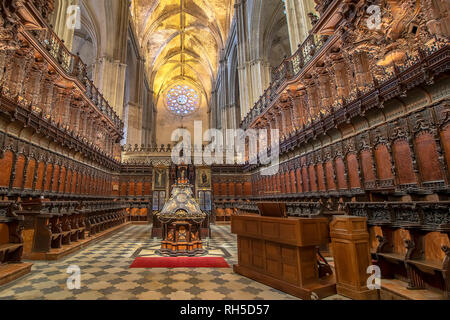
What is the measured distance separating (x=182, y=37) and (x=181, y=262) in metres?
34.7

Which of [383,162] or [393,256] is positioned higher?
[383,162]

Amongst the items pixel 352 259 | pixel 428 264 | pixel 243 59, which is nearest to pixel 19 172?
pixel 352 259

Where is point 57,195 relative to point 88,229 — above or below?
above

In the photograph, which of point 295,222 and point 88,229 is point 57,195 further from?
point 295,222

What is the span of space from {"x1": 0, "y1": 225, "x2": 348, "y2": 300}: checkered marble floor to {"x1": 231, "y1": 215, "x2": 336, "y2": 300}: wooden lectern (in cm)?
16

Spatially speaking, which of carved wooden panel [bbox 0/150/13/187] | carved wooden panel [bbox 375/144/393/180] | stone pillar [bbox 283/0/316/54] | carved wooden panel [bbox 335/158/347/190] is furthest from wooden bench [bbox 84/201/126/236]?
stone pillar [bbox 283/0/316/54]

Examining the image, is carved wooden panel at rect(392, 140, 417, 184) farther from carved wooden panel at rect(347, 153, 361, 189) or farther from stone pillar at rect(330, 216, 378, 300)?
stone pillar at rect(330, 216, 378, 300)

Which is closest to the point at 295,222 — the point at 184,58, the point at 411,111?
the point at 411,111

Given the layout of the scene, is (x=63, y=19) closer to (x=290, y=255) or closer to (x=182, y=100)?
(x=290, y=255)

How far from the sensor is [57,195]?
9586 mm

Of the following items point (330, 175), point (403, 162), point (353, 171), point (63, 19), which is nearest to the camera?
point (403, 162)

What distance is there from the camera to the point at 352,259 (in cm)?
285

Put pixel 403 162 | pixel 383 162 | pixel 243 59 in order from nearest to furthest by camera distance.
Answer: pixel 403 162
pixel 383 162
pixel 243 59

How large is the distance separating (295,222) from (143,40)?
102ft
